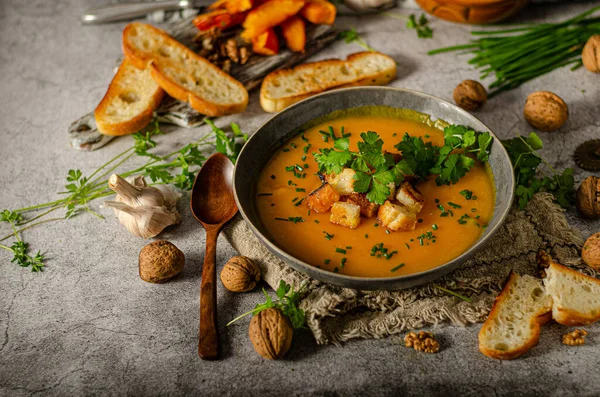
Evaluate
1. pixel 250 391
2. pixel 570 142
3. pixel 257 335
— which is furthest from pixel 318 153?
pixel 570 142

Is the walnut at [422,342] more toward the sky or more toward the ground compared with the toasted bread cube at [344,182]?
more toward the ground

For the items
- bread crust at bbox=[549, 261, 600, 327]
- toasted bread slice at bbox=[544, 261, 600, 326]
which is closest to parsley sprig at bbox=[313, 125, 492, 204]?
toasted bread slice at bbox=[544, 261, 600, 326]

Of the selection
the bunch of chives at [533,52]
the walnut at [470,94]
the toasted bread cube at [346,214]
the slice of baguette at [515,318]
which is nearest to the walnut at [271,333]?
the toasted bread cube at [346,214]

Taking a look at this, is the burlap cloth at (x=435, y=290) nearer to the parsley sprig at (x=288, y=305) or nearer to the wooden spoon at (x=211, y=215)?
the parsley sprig at (x=288, y=305)

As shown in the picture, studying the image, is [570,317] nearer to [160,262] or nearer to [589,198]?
[589,198]

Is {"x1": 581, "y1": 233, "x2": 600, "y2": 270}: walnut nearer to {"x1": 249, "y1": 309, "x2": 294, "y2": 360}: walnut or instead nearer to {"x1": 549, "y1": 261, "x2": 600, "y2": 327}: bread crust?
{"x1": 549, "y1": 261, "x2": 600, "y2": 327}: bread crust

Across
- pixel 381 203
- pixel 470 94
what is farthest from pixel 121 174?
pixel 470 94
